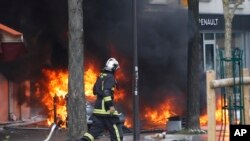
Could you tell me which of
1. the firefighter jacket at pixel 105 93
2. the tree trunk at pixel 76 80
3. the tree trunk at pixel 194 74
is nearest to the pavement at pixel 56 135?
the tree trunk at pixel 194 74

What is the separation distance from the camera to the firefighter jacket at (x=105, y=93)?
1073cm

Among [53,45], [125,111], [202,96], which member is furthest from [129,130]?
[202,96]

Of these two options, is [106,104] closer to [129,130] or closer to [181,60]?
[129,130]

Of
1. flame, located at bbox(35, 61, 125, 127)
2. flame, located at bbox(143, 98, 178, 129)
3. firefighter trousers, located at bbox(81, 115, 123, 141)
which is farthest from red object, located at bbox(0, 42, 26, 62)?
flame, located at bbox(143, 98, 178, 129)

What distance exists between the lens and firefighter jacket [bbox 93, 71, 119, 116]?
10727 mm

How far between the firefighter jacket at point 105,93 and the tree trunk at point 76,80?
218cm

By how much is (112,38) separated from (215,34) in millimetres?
6581

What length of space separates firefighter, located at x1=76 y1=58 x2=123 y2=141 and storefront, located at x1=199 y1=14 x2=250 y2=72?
48.8ft

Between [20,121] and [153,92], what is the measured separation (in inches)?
229

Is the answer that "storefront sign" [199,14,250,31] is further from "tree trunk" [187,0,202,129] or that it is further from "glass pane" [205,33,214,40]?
"tree trunk" [187,0,202,129]

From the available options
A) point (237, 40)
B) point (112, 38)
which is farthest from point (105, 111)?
point (237, 40)

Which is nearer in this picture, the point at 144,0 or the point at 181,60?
the point at 144,0

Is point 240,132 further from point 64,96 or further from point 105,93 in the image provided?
point 64,96

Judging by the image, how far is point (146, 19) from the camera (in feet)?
72.6
